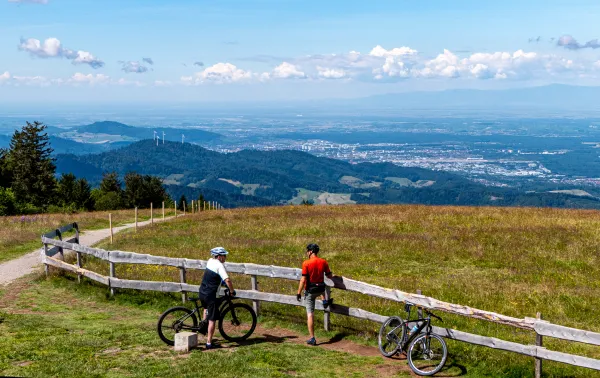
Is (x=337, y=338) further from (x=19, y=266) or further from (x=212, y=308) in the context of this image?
(x=19, y=266)

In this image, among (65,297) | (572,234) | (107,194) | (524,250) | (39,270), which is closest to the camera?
(65,297)

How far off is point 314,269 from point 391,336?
228 cm

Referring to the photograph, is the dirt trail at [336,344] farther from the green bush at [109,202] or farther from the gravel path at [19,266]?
the green bush at [109,202]

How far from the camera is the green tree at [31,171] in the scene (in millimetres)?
77562

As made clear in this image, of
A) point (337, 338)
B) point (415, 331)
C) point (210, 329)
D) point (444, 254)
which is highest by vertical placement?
point (415, 331)

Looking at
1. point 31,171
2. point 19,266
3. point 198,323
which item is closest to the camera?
point 198,323

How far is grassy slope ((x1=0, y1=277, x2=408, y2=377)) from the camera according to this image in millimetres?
11539

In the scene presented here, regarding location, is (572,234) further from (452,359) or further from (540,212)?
(452,359)

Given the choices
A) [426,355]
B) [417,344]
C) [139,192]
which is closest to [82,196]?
[139,192]

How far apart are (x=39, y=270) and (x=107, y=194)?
83293 millimetres

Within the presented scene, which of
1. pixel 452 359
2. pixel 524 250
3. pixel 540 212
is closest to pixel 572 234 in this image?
pixel 524 250

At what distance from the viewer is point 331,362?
1248 cm

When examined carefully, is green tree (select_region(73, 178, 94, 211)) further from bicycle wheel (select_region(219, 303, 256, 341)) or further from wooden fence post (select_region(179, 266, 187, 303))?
bicycle wheel (select_region(219, 303, 256, 341))

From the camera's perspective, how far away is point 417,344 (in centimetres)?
1252
